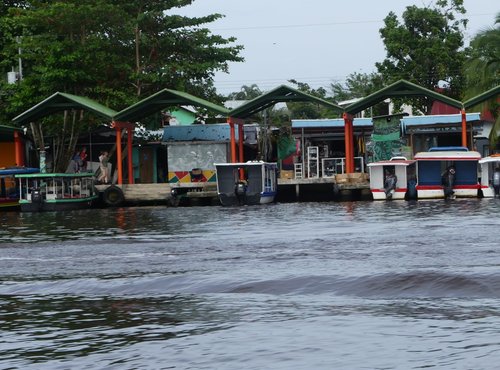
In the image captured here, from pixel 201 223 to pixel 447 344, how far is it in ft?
59.3

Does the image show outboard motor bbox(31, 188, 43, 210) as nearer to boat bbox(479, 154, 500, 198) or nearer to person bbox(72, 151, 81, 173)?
person bbox(72, 151, 81, 173)

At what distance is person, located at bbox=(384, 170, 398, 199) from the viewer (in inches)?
1468

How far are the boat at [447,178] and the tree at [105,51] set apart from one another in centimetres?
1070

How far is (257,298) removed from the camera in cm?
1355

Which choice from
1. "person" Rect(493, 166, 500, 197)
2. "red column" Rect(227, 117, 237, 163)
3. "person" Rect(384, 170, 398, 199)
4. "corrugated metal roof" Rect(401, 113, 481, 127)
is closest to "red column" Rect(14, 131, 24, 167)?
"red column" Rect(227, 117, 237, 163)

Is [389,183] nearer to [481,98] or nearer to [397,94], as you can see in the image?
[397,94]

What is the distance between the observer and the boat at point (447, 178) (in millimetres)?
36938

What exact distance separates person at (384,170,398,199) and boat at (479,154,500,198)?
3.30 m

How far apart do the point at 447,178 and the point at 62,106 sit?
1581 centimetres

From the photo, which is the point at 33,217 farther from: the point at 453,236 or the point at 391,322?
the point at 391,322

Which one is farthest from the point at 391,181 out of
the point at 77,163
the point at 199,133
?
the point at 77,163

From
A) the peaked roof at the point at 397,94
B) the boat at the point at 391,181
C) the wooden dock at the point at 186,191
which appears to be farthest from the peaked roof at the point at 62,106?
the boat at the point at 391,181

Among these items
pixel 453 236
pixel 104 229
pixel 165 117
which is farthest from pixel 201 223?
pixel 165 117

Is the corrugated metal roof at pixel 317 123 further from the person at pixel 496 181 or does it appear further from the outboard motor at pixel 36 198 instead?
the outboard motor at pixel 36 198
